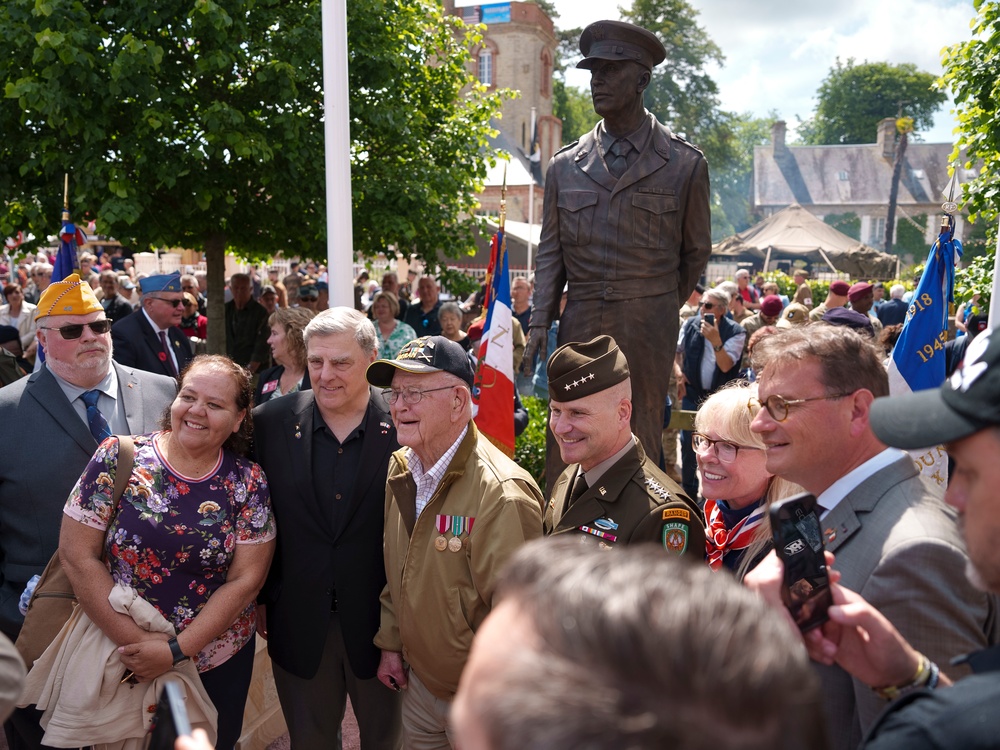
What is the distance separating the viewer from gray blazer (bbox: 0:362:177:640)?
3426mm

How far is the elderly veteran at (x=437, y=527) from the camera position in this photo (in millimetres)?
2914

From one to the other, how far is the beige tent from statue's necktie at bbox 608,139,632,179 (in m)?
23.9

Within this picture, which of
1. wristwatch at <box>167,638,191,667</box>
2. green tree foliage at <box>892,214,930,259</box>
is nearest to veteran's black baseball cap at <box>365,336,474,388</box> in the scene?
wristwatch at <box>167,638,191,667</box>

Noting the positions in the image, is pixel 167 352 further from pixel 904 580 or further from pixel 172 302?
pixel 904 580

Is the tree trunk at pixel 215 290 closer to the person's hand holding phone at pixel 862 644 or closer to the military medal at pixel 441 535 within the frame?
the military medal at pixel 441 535

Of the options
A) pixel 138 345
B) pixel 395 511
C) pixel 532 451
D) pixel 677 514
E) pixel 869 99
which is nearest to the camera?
pixel 677 514

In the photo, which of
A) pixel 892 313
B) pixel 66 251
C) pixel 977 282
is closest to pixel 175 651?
pixel 66 251

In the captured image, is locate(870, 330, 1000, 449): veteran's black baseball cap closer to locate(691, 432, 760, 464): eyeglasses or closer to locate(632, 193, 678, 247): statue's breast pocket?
locate(691, 432, 760, 464): eyeglasses

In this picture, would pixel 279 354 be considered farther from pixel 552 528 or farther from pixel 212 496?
pixel 552 528

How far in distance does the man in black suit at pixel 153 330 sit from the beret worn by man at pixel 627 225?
3.16 meters

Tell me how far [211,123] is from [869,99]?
274 feet

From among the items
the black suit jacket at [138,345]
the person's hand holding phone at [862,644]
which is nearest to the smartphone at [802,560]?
the person's hand holding phone at [862,644]

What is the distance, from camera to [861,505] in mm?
2035

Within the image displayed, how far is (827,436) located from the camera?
2176 mm
